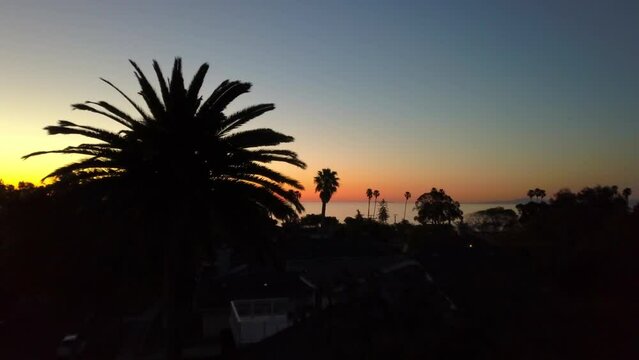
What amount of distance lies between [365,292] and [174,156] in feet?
23.4

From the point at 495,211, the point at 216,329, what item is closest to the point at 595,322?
the point at 216,329

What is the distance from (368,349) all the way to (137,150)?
9.49 metres

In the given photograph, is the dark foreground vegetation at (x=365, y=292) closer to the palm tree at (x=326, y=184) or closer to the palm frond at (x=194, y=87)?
the palm frond at (x=194, y=87)

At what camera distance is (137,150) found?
47.6 feet

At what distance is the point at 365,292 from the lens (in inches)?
405

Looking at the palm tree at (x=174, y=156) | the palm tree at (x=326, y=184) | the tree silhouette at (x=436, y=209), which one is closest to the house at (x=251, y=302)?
the palm tree at (x=174, y=156)

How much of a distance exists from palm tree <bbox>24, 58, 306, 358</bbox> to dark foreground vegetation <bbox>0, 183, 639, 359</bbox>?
1.83ft

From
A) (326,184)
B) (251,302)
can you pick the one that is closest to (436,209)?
(326,184)

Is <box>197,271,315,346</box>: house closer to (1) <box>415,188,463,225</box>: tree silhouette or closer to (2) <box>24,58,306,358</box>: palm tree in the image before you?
(2) <box>24,58,306,358</box>: palm tree

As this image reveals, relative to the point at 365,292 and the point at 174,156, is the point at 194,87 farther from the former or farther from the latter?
the point at 365,292

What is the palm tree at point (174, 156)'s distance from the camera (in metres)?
14.5

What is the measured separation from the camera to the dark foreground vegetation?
243 inches

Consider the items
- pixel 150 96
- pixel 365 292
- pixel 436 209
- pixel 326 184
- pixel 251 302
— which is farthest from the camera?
pixel 436 209

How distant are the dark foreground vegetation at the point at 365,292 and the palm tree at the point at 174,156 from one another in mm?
557
